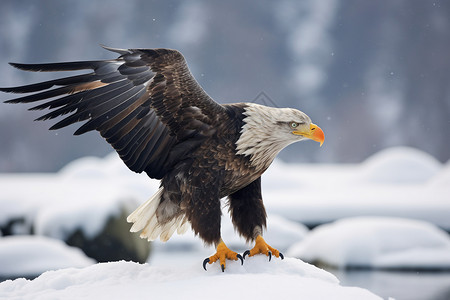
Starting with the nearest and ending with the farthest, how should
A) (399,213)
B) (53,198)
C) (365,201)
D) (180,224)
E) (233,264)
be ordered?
(233,264) < (180,224) < (53,198) < (399,213) < (365,201)

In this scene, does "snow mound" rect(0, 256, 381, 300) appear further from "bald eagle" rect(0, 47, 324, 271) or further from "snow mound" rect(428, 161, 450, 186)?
"snow mound" rect(428, 161, 450, 186)

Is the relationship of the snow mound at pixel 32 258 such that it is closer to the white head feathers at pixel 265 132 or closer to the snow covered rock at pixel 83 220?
the snow covered rock at pixel 83 220

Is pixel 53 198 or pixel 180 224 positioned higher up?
pixel 53 198

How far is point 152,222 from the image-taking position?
10.9ft

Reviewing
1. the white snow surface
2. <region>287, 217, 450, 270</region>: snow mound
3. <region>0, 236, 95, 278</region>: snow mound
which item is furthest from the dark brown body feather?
the white snow surface

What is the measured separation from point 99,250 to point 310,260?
2.56m

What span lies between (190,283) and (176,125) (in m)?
0.87

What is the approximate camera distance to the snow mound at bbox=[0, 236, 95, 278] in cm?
629

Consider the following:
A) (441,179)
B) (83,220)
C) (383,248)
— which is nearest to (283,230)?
(383,248)

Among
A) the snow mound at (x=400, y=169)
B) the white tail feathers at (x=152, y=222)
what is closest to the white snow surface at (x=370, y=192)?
the snow mound at (x=400, y=169)

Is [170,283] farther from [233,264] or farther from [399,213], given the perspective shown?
[399,213]

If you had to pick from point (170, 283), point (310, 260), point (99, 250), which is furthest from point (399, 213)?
point (170, 283)

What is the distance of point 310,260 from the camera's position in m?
6.88

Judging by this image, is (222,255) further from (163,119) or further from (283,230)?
(283,230)
